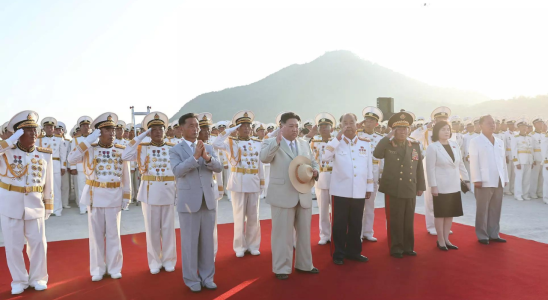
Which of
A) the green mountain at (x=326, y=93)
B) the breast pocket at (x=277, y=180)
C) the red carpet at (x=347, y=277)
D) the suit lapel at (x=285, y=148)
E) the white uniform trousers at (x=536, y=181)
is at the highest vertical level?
the green mountain at (x=326, y=93)

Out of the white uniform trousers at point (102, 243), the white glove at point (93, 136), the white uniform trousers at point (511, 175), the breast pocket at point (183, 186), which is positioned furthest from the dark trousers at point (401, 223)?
the white uniform trousers at point (511, 175)

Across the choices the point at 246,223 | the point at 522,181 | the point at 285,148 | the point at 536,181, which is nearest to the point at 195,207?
the point at 285,148

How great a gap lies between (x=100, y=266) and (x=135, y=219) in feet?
12.3

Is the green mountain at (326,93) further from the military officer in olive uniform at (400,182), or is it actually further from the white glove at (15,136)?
the white glove at (15,136)

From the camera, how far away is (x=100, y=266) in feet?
15.3

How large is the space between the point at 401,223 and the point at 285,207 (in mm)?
1843

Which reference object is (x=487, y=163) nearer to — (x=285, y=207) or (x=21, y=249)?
(x=285, y=207)

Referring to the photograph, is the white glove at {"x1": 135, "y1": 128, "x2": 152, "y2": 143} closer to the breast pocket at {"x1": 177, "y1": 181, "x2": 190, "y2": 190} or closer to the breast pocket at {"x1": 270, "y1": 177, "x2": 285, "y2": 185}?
the breast pocket at {"x1": 177, "y1": 181, "x2": 190, "y2": 190}

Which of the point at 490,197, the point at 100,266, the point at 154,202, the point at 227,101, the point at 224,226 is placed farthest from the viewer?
the point at 227,101

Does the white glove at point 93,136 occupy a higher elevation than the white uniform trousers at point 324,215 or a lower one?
higher

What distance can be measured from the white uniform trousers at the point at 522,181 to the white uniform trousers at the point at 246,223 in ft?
25.6

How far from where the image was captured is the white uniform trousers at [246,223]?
5.67 meters

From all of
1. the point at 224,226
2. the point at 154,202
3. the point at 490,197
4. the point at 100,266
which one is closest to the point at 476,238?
the point at 490,197

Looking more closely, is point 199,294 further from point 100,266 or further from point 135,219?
point 135,219
